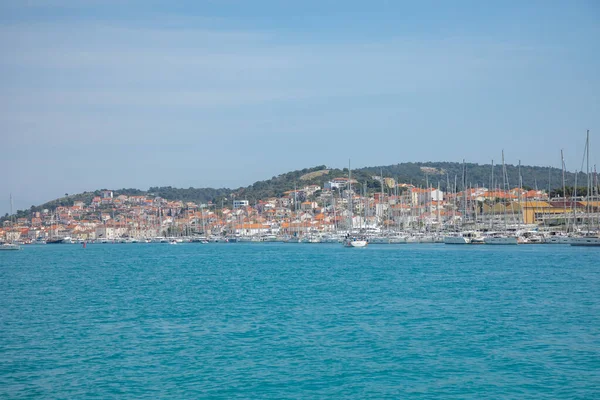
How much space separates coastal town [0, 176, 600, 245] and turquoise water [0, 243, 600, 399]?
137 feet

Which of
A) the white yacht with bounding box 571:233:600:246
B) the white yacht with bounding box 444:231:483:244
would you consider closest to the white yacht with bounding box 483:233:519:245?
the white yacht with bounding box 444:231:483:244

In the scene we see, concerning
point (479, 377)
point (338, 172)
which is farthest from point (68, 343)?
point (338, 172)

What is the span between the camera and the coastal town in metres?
73.8

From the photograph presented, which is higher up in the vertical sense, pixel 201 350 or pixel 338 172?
pixel 338 172

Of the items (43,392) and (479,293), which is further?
(479,293)

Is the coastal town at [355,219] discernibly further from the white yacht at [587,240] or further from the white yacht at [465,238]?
the white yacht at [587,240]

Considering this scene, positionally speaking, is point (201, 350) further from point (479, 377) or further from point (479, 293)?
point (479, 293)

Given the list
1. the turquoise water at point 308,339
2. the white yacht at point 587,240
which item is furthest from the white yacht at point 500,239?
the turquoise water at point 308,339

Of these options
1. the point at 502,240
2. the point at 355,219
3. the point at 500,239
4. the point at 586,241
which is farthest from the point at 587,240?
the point at 355,219

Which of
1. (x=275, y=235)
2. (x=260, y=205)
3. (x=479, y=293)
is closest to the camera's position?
(x=479, y=293)

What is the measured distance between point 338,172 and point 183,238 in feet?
243

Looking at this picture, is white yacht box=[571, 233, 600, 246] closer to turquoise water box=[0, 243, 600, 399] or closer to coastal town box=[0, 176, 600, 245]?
coastal town box=[0, 176, 600, 245]

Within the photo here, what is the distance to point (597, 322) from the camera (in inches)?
719

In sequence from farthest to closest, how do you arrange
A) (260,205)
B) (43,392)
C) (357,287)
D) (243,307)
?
(260,205) < (357,287) < (243,307) < (43,392)
